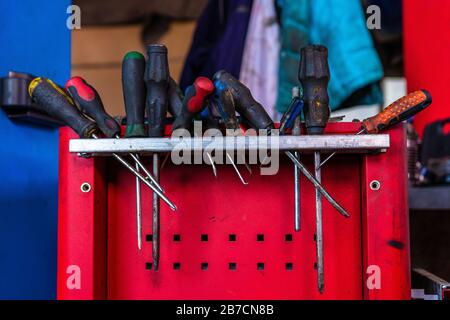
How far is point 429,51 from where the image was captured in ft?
5.43

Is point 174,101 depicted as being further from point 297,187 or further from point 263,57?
point 263,57

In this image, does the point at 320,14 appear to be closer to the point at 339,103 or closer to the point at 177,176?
the point at 339,103

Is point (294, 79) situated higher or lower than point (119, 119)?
higher

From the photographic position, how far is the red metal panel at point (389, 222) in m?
0.54

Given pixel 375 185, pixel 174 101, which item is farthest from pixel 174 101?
pixel 375 185

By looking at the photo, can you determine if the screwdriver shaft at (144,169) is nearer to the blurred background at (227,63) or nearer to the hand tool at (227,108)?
the hand tool at (227,108)

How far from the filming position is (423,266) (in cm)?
113

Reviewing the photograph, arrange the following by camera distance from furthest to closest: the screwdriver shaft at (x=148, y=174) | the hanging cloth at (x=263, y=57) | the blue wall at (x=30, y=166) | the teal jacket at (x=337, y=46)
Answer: the hanging cloth at (x=263, y=57) → the teal jacket at (x=337, y=46) → the blue wall at (x=30, y=166) → the screwdriver shaft at (x=148, y=174)

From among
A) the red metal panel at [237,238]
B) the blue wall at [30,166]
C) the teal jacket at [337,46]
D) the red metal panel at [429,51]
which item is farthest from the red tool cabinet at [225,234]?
the red metal panel at [429,51]

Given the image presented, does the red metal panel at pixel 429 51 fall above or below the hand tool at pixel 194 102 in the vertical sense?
above

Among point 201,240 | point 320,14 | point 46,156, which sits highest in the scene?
point 320,14

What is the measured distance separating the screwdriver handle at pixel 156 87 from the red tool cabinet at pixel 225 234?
0.25ft

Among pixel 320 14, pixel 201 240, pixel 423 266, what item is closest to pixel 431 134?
pixel 423 266
